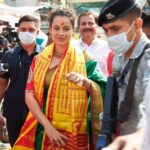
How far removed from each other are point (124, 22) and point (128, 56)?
177 millimetres

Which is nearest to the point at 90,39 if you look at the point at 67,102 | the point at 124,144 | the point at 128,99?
the point at 67,102

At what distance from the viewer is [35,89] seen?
284 cm

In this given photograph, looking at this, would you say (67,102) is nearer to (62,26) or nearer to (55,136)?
(55,136)

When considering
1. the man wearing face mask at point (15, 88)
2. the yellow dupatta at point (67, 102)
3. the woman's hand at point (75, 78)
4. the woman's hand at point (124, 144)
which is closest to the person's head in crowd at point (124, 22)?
the woman's hand at point (75, 78)

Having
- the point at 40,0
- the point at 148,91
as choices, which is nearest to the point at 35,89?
the point at 148,91

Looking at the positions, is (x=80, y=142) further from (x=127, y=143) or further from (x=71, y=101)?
(x=127, y=143)

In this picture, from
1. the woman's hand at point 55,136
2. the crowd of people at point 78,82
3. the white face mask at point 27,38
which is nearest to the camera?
the crowd of people at point 78,82

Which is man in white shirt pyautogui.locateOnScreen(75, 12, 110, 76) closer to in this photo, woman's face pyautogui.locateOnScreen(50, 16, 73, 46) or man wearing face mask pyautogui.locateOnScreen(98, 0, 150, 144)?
woman's face pyautogui.locateOnScreen(50, 16, 73, 46)

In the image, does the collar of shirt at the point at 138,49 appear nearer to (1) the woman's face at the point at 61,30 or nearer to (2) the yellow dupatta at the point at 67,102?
(2) the yellow dupatta at the point at 67,102

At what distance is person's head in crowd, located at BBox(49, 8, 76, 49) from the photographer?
2.88 m

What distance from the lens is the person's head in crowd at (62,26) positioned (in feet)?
9.45

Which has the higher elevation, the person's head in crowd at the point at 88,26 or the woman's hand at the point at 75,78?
the person's head in crowd at the point at 88,26

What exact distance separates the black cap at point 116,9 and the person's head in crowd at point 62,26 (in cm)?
76

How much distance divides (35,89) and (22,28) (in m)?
1.17
